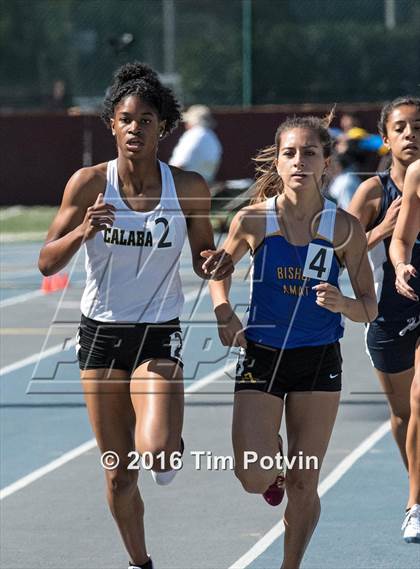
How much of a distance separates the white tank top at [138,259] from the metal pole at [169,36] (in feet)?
66.6

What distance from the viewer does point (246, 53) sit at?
24.8 meters

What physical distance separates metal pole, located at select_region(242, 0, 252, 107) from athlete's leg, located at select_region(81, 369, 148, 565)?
1928 centimetres

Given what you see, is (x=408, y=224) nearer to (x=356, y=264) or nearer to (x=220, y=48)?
(x=356, y=264)

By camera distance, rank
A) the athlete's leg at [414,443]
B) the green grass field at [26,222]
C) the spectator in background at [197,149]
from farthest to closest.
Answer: the green grass field at [26,222] < the spectator in background at [197,149] < the athlete's leg at [414,443]

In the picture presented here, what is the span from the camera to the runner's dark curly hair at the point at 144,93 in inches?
223

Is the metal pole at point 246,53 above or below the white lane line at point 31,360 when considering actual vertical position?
above

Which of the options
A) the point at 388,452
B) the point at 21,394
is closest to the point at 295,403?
the point at 388,452

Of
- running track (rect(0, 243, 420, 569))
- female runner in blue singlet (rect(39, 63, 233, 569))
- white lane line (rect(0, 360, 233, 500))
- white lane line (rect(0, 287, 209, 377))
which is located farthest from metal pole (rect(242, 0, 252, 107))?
female runner in blue singlet (rect(39, 63, 233, 569))

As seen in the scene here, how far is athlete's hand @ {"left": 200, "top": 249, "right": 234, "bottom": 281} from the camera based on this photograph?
542 centimetres

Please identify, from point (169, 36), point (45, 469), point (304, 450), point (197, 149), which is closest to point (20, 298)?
point (197, 149)

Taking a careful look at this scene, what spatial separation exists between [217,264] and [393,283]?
1466 mm

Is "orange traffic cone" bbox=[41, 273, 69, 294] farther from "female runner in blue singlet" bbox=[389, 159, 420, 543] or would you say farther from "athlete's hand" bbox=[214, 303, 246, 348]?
"athlete's hand" bbox=[214, 303, 246, 348]

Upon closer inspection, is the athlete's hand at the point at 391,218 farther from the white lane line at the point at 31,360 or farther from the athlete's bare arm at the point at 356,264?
the white lane line at the point at 31,360

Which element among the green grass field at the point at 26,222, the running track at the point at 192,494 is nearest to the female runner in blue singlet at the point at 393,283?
the running track at the point at 192,494
